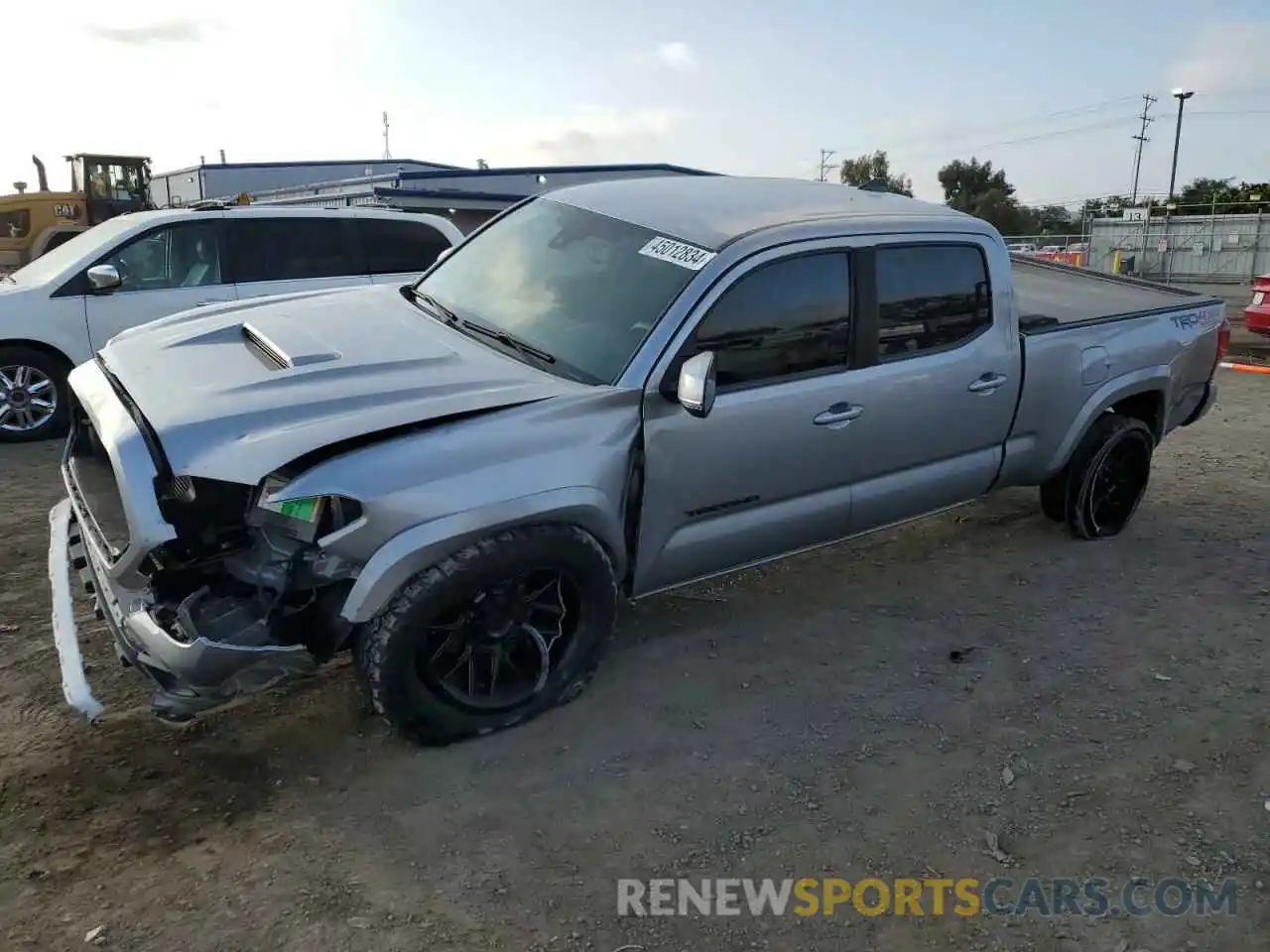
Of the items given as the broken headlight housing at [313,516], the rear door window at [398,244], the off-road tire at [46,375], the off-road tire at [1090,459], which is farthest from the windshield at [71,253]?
the off-road tire at [1090,459]

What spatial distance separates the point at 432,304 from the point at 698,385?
60.1 inches

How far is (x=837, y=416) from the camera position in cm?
396

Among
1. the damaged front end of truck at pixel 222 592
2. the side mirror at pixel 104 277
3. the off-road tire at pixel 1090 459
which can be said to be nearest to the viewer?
the damaged front end of truck at pixel 222 592

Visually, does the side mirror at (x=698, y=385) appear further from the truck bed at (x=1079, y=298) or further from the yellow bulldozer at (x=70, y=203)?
the yellow bulldozer at (x=70, y=203)

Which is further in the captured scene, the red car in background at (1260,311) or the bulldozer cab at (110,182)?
the bulldozer cab at (110,182)

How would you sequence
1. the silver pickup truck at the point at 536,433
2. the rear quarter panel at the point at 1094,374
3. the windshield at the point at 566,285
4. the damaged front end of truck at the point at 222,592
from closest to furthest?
1. the damaged front end of truck at the point at 222,592
2. the silver pickup truck at the point at 536,433
3. the windshield at the point at 566,285
4. the rear quarter panel at the point at 1094,374

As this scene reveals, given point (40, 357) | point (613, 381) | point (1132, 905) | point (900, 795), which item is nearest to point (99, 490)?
point (613, 381)

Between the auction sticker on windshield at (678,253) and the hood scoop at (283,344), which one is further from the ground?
the auction sticker on windshield at (678,253)

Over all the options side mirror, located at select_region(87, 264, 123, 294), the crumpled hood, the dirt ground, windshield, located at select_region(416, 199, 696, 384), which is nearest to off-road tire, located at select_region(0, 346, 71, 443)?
side mirror, located at select_region(87, 264, 123, 294)

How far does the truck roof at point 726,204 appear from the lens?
12.8 feet

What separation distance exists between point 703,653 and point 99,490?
2.46 metres

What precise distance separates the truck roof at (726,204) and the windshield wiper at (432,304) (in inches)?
30.5

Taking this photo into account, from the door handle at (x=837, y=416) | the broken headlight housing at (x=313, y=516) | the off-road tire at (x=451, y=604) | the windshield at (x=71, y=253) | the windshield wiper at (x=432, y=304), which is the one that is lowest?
the off-road tire at (x=451, y=604)

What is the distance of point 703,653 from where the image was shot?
412cm
